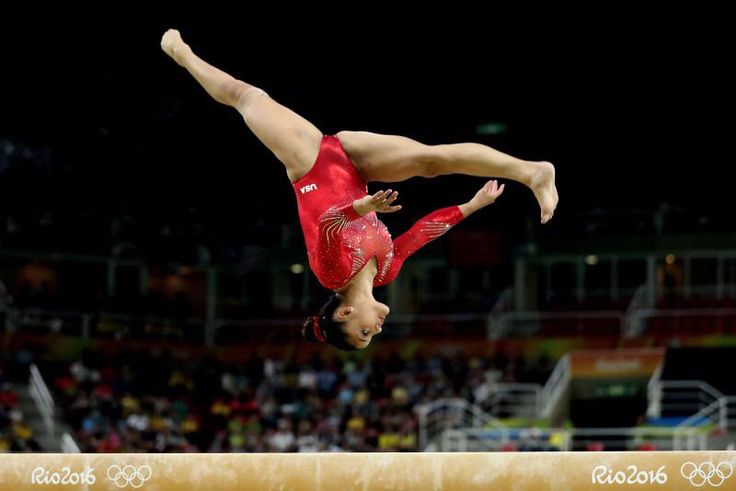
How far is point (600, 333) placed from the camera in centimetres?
2356

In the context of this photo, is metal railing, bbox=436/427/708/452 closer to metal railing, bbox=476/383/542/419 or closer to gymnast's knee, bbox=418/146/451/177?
metal railing, bbox=476/383/542/419

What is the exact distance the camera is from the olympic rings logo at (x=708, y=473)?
6.37m

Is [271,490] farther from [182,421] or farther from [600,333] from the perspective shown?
[600,333]

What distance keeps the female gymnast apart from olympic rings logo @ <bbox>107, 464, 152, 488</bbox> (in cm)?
142

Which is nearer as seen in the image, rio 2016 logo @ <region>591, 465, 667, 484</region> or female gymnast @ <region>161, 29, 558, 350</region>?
rio 2016 logo @ <region>591, 465, 667, 484</region>

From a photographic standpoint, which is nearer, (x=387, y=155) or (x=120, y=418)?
(x=387, y=155)

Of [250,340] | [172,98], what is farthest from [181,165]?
[250,340]

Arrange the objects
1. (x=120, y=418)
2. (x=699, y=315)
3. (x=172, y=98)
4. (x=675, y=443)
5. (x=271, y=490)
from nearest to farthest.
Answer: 1. (x=271, y=490)
2. (x=675, y=443)
3. (x=120, y=418)
4. (x=699, y=315)
5. (x=172, y=98)

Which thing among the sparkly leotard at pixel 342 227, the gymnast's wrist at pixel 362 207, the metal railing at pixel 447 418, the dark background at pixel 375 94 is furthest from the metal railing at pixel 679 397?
the gymnast's wrist at pixel 362 207

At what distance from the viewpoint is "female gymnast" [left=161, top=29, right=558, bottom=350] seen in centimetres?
696

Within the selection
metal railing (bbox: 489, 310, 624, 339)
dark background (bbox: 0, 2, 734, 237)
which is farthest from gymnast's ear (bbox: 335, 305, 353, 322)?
metal railing (bbox: 489, 310, 624, 339)

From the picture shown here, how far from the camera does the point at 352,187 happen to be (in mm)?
7445

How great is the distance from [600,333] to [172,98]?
9.99 meters

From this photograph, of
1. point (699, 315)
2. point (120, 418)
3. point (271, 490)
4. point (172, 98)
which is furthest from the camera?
point (172, 98)
